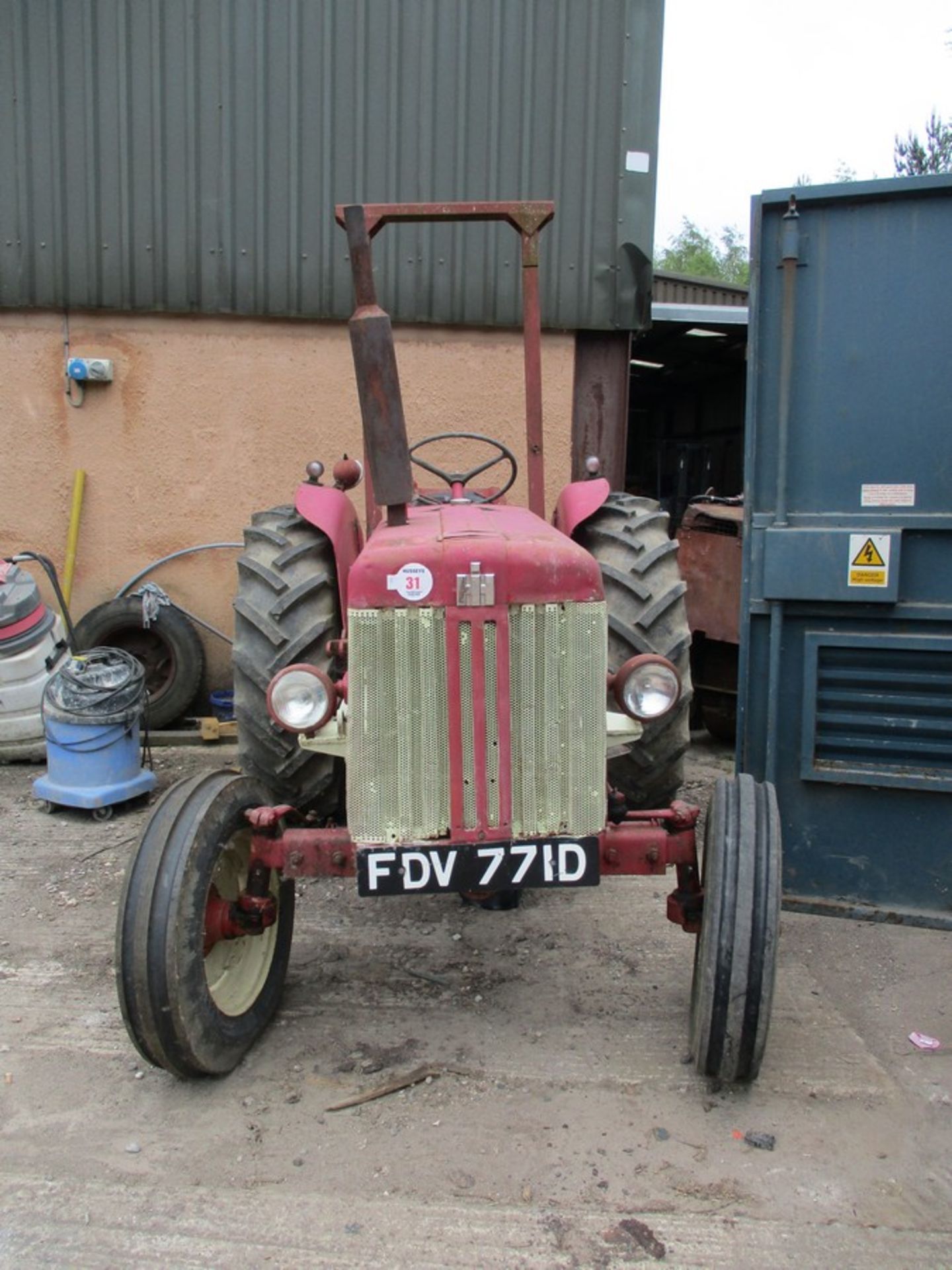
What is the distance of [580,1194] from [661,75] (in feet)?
20.0

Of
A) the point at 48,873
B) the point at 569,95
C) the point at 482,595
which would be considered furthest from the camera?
the point at 569,95

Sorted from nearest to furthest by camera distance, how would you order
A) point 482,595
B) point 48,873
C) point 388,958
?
point 482,595
point 388,958
point 48,873

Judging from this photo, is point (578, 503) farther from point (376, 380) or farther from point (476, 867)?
point (476, 867)

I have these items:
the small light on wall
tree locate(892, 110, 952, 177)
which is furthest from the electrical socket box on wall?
tree locate(892, 110, 952, 177)

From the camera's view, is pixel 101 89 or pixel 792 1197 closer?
pixel 792 1197

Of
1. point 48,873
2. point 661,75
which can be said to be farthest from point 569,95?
point 48,873

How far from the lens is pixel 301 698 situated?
8.87 feet

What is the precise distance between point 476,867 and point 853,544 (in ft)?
6.16

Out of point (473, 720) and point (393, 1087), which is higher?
point (473, 720)

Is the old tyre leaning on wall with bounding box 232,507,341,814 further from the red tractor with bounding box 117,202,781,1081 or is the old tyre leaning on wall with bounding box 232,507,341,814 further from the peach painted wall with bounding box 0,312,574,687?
the peach painted wall with bounding box 0,312,574,687

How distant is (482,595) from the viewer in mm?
2518

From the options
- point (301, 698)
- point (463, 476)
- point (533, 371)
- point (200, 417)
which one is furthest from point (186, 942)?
point (200, 417)

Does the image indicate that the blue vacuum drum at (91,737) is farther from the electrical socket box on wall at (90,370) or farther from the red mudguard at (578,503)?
the red mudguard at (578,503)

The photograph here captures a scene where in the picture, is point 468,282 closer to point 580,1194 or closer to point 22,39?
point 22,39
